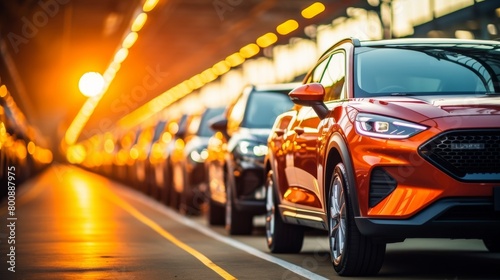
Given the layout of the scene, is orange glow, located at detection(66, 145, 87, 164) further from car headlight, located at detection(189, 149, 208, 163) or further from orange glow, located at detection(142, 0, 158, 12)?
car headlight, located at detection(189, 149, 208, 163)

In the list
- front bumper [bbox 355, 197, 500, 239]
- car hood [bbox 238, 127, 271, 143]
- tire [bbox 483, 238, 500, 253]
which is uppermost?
car hood [bbox 238, 127, 271, 143]

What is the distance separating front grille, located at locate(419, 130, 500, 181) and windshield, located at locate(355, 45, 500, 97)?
1.18 meters

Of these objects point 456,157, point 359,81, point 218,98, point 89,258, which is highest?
point 218,98

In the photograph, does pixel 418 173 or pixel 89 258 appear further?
pixel 89 258

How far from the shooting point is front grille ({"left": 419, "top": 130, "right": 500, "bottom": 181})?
8477mm

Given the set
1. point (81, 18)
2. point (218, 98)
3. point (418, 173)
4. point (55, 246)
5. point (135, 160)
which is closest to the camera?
point (418, 173)

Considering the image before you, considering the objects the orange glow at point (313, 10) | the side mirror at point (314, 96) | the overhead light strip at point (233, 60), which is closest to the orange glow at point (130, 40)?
the overhead light strip at point (233, 60)

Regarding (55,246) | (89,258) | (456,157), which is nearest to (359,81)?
(456,157)

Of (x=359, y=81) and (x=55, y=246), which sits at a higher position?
(x=359, y=81)

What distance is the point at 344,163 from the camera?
29.8ft

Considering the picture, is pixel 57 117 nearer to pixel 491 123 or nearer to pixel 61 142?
pixel 61 142

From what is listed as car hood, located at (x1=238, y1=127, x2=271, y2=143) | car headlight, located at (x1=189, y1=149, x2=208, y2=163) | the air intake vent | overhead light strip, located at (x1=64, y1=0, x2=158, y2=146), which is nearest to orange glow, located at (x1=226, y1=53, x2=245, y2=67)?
overhead light strip, located at (x1=64, y1=0, x2=158, y2=146)

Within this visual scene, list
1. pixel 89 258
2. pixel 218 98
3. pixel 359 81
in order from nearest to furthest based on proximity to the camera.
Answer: pixel 359 81
pixel 89 258
pixel 218 98

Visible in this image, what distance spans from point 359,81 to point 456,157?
5.19 ft
